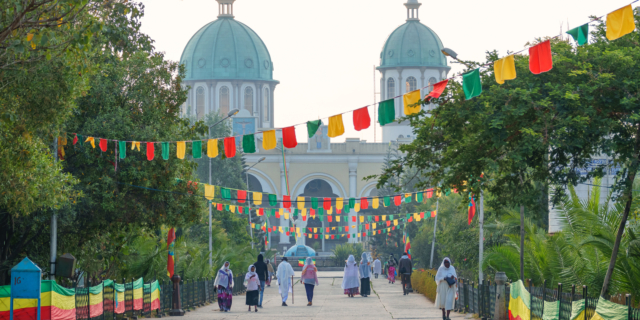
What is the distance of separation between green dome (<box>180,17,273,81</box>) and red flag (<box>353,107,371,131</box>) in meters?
70.0

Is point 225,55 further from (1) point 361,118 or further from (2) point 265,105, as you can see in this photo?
(1) point 361,118

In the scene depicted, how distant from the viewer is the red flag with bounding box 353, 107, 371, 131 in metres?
14.0

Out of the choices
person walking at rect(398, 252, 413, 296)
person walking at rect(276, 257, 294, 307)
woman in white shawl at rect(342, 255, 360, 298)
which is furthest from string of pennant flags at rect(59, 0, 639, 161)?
person walking at rect(398, 252, 413, 296)

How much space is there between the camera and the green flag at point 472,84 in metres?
11.1

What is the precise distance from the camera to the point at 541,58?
10211 mm

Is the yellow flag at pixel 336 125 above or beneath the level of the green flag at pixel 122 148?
above

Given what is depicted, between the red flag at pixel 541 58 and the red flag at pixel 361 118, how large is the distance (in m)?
4.05

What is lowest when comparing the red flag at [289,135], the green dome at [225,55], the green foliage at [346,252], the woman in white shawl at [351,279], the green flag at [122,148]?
the green foliage at [346,252]

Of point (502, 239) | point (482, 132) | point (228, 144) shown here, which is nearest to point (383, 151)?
point (502, 239)

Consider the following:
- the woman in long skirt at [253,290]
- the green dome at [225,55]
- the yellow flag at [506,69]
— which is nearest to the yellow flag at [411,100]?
the yellow flag at [506,69]

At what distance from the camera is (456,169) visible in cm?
1271

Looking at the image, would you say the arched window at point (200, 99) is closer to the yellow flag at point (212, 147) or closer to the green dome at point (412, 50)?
the green dome at point (412, 50)

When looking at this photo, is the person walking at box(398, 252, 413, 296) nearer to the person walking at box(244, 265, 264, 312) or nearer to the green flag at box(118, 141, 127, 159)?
the person walking at box(244, 265, 264, 312)

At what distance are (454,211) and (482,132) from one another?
20780mm
